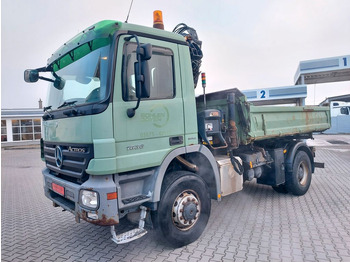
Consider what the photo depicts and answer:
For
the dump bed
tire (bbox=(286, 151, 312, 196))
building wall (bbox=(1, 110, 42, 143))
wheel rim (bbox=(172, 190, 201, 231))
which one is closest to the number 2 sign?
the dump bed

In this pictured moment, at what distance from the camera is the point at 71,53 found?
344cm

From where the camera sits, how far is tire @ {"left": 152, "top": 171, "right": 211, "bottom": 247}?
328cm

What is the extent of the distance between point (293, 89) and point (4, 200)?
19966mm

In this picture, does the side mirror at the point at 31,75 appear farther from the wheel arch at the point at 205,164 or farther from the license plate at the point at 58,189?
the wheel arch at the point at 205,164

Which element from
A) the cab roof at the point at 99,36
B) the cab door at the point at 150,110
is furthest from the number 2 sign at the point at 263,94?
the cab door at the point at 150,110

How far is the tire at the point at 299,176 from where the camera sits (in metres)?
5.52

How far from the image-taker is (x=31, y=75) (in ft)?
13.0

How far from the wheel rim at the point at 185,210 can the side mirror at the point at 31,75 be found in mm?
2760

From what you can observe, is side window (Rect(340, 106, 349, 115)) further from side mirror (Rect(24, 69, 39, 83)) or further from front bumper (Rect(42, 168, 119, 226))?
front bumper (Rect(42, 168, 119, 226))

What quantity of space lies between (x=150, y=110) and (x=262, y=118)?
7.90 ft

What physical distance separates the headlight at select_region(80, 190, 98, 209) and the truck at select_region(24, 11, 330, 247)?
0.01 m

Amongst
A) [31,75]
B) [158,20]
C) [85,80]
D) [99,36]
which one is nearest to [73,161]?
[85,80]

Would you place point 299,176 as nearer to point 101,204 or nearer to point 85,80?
point 101,204

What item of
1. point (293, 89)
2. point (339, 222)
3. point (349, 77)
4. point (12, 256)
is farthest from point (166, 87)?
point (349, 77)
